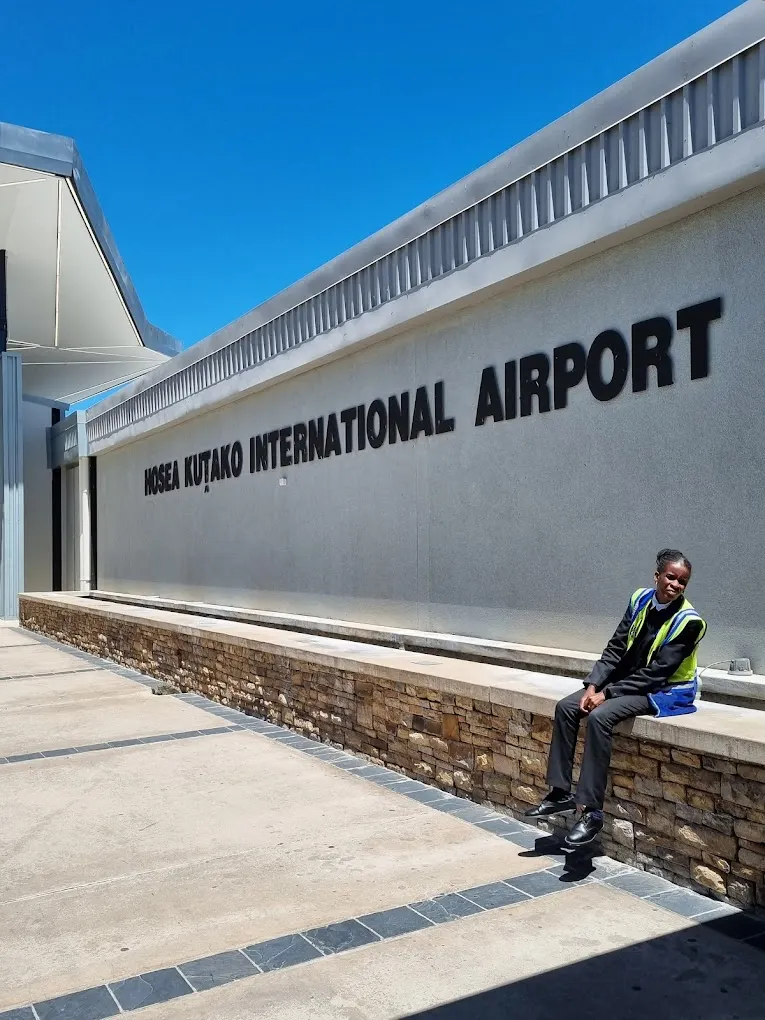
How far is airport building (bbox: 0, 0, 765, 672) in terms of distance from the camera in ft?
17.7

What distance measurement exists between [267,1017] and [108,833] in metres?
2.64

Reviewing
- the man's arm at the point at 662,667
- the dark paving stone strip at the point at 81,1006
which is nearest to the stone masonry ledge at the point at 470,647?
the man's arm at the point at 662,667

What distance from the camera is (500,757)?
573 centimetres

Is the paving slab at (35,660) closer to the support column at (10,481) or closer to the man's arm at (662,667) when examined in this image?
the support column at (10,481)

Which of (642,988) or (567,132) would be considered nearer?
(642,988)

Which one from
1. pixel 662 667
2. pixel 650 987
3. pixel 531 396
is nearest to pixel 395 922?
pixel 650 987

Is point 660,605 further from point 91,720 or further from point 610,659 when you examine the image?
point 91,720

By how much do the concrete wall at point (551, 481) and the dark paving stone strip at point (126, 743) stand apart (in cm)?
176

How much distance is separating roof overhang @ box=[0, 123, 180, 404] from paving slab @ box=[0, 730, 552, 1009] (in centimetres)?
1156

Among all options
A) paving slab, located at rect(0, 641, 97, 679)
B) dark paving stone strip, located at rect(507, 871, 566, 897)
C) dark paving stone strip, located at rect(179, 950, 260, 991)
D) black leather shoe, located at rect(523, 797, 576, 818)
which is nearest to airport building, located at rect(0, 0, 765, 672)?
black leather shoe, located at rect(523, 797, 576, 818)

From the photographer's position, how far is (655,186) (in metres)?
5.64

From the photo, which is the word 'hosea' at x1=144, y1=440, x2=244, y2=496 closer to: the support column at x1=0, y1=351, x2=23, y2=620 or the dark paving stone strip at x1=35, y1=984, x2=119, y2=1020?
the support column at x1=0, y1=351, x2=23, y2=620

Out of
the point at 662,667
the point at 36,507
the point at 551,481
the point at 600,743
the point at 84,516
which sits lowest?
the point at 600,743

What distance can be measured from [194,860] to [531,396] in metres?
3.91
